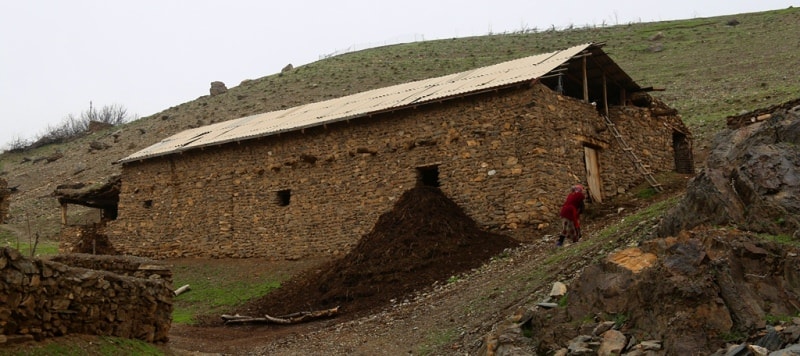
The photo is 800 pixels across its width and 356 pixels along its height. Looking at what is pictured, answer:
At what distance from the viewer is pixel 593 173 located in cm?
1973

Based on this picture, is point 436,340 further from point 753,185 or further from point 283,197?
point 283,197

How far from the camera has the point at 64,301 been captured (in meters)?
9.77

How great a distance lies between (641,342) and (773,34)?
1931 inches

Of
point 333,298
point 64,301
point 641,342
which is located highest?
point 64,301

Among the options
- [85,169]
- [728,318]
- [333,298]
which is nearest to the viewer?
[728,318]

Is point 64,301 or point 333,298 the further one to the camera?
point 333,298

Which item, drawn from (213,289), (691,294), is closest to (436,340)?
(691,294)

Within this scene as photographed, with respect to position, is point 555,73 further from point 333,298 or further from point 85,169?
point 85,169

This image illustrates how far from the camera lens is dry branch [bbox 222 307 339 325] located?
49.9 feet

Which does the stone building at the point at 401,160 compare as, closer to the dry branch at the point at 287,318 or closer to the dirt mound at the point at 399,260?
the dirt mound at the point at 399,260

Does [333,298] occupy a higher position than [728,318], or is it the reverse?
[728,318]

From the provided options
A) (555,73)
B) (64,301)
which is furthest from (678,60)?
(64,301)

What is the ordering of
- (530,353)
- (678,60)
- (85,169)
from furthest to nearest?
(678,60) → (85,169) → (530,353)

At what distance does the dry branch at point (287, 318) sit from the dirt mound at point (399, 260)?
12.8 inches
